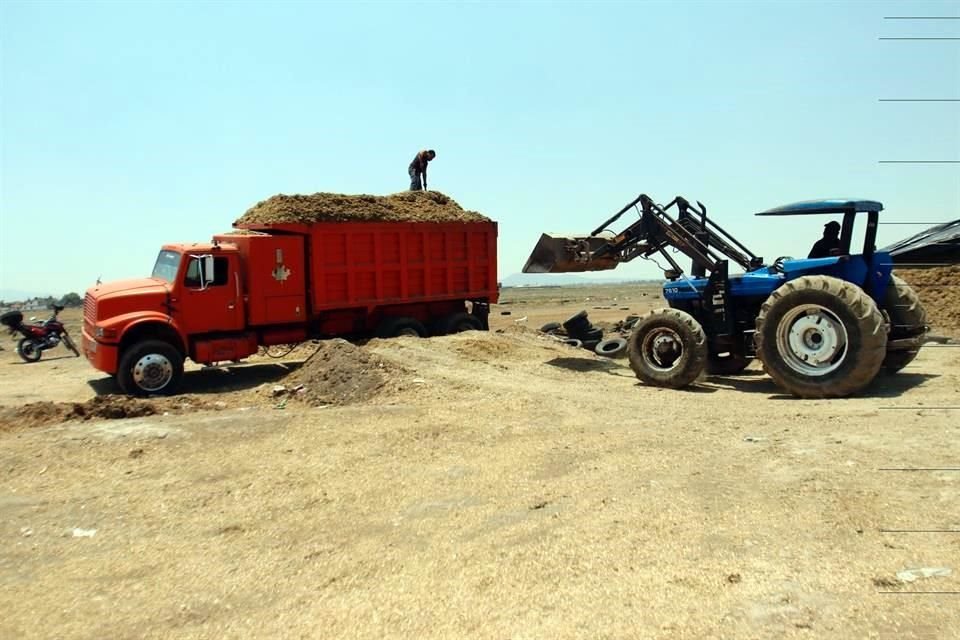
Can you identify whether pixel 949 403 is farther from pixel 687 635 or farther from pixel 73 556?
pixel 73 556

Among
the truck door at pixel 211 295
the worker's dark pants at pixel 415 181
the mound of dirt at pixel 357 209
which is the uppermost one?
the worker's dark pants at pixel 415 181

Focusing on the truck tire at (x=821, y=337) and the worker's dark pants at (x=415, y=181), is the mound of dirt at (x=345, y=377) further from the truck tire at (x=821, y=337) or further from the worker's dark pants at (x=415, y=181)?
the worker's dark pants at (x=415, y=181)

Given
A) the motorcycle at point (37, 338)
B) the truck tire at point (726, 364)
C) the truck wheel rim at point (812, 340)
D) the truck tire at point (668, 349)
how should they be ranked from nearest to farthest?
the truck wheel rim at point (812, 340) < the truck tire at point (668, 349) < the truck tire at point (726, 364) < the motorcycle at point (37, 338)

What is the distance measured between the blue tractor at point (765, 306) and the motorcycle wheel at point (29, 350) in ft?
38.0

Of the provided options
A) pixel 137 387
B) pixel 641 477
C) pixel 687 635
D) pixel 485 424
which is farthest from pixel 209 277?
pixel 687 635

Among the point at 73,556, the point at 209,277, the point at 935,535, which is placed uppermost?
the point at 209,277

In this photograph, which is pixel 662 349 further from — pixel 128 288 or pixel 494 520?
pixel 128 288

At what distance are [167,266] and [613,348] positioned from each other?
8.32 meters

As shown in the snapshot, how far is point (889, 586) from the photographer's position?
3.59 m

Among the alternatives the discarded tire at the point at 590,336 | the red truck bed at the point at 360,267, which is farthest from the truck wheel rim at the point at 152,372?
the discarded tire at the point at 590,336

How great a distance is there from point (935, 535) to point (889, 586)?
74cm

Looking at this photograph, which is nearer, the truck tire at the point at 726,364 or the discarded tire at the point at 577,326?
the truck tire at the point at 726,364

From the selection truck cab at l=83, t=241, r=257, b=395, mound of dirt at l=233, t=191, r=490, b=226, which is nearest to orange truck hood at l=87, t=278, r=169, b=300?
truck cab at l=83, t=241, r=257, b=395

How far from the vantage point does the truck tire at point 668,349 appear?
9.73 m
